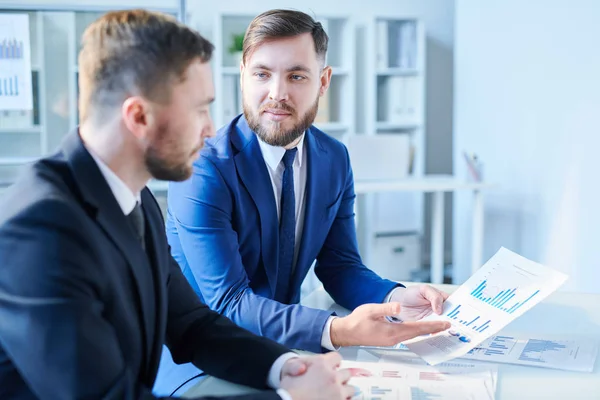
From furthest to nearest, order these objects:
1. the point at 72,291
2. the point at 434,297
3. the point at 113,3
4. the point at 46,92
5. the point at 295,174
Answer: the point at 113,3 → the point at 46,92 → the point at 295,174 → the point at 434,297 → the point at 72,291

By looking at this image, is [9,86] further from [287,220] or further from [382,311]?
[382,311]

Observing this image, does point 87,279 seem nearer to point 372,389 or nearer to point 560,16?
point 372,389

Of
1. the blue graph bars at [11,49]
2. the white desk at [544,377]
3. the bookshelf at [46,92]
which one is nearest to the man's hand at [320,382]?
the white desk at [544,377]

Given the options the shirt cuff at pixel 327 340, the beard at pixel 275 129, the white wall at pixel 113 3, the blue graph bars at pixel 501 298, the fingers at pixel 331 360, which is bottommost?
the shirt cuff at pixel 327 340

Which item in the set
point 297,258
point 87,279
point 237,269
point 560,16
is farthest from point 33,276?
point 560,16

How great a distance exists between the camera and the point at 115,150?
2.98 feet

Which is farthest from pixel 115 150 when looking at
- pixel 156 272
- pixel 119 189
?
pixel 156 272

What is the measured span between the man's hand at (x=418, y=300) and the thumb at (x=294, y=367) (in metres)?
0.43

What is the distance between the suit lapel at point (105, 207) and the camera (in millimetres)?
884

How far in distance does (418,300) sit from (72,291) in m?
0.87

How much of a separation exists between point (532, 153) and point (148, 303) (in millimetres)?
3438

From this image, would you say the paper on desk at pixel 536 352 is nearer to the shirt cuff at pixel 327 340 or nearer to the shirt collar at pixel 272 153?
the shirt cuff at pixel 327 340

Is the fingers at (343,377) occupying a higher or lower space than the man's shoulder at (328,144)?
lower

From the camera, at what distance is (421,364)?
1.19m
